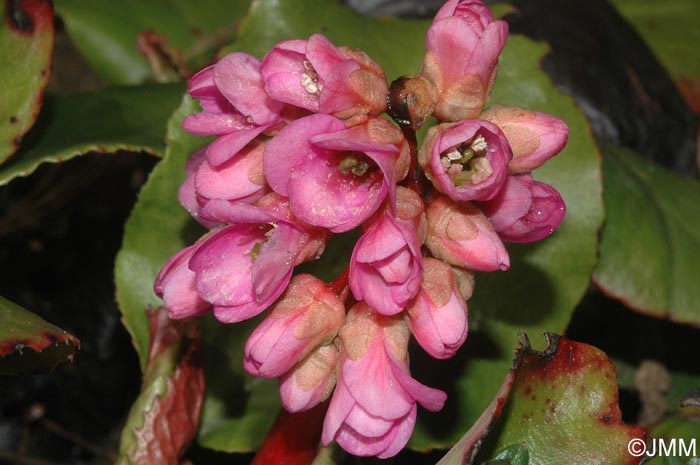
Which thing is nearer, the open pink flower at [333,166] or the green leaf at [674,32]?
the open pink flower at [333,166]

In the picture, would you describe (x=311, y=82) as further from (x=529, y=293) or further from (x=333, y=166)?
(x=529, y=293)

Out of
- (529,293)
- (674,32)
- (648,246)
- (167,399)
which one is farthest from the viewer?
(674,32)

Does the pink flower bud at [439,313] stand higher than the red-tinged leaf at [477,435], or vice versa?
the pink flower bud at [439,313]

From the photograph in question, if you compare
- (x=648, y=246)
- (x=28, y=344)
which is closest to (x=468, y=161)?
(x=28, y=344)

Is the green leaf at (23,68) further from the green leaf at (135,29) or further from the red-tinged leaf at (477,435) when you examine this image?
the red-tinged leaf at (477,435)

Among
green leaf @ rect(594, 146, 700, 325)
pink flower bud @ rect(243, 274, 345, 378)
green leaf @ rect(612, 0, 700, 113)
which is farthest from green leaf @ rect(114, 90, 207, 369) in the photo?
green leaf @ rect(612, 0, 700, 113)

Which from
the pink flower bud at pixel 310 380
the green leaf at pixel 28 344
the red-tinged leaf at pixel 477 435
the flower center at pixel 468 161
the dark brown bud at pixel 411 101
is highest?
the dark brown bud at pixel 411 101

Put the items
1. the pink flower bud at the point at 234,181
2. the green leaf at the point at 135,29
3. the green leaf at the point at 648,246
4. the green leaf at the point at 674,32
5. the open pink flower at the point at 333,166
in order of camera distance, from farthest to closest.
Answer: the green leaf at the point at 674,32 < the green leaf at the point at 135,29 < the green leaf at the point at 648,246 < the pink flower bud at the point at 234,181 < the open pink flower at the point at 333,166

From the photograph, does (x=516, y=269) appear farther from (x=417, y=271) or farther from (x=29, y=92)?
(x=29, y=92)

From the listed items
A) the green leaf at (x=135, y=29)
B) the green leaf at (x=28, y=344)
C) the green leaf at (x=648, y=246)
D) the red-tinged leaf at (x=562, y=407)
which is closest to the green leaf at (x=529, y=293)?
the green leaf at (x=648, y=246)
